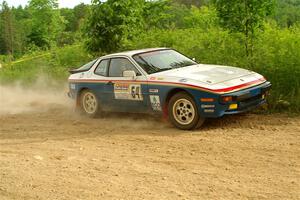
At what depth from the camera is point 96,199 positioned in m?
5.09

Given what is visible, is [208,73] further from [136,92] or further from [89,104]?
[89,104]

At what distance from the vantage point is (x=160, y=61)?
9.51 m

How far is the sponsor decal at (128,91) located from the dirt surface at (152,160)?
1.91ft

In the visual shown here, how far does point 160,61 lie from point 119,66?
3.09ft

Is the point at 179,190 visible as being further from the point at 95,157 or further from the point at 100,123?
the point at 100,123

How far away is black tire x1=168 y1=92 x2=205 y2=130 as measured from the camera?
8352 mm

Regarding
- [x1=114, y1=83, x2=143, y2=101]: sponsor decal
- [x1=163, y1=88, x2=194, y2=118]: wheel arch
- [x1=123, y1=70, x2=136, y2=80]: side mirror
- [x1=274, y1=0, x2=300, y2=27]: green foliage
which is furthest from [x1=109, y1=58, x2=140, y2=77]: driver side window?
[x1=274, y1=0, x2=300, y2=27]: green foliage

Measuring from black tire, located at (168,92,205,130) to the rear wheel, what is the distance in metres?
2.34

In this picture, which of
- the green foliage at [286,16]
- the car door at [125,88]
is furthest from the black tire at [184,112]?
the green foliage at [286,16]

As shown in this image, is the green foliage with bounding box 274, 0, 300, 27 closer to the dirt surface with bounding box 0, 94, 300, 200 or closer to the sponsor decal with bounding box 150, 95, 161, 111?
the sponsor decal with bounding box 150, 95, 161, 111

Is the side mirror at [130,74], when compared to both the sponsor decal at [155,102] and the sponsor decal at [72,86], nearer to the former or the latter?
the sponsor decal at [155,102]

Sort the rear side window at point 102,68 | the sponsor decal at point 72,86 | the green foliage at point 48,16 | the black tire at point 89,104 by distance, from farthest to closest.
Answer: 1. the green foliage at point 48,16
2. the sponsor decal at point 72,86
3. the black tire at point 89,104
4. the rear side window at point 102,68

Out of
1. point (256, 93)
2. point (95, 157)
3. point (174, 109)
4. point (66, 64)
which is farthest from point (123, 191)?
point (66, 64)

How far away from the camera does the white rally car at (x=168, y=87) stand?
322 inches
